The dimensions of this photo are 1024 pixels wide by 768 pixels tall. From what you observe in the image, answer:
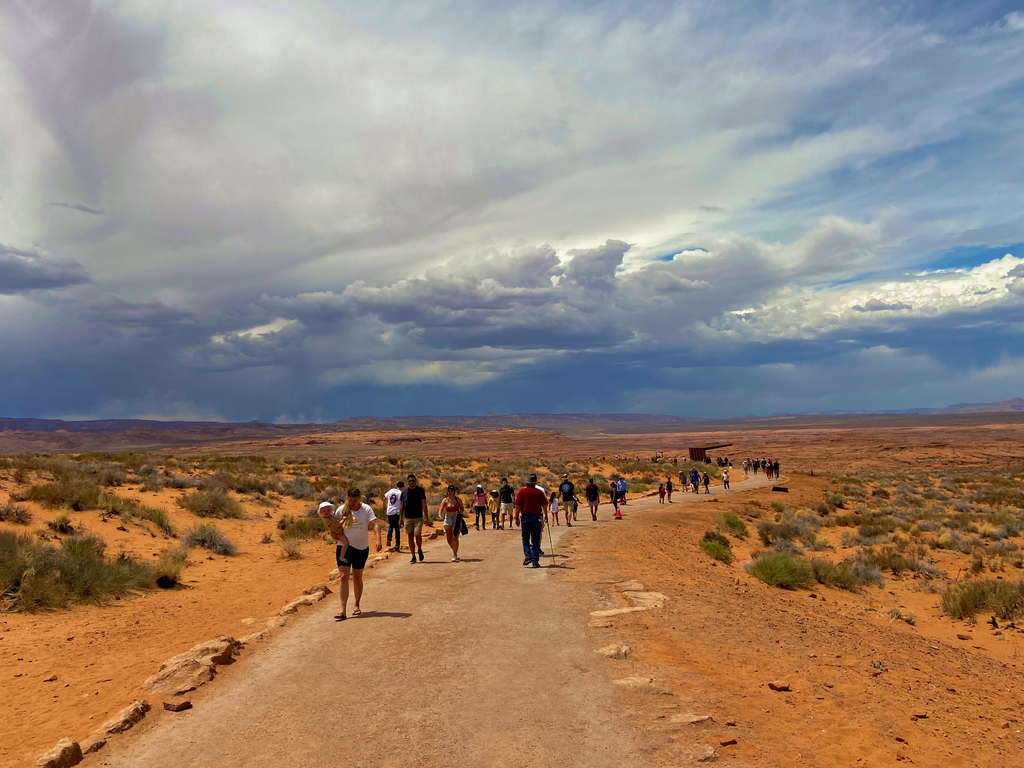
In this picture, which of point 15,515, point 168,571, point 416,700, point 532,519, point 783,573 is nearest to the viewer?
point 416,700

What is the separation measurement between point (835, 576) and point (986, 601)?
3.33 metres

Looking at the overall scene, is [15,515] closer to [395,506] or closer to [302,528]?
[302,528]

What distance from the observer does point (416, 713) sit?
6.29 metres

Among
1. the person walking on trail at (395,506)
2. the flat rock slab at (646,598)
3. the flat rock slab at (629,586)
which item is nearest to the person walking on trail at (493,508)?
the person walking on trail at (395,506)

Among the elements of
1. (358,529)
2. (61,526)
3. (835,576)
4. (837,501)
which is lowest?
(837,501)

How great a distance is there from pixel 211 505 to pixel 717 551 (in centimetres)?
1761

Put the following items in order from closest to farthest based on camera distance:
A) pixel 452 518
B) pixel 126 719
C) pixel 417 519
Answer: pixel 126 719, pixel 417 519, pixel 452 518

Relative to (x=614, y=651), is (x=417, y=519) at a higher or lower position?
higher

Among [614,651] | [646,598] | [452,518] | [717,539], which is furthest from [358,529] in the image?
[717,539]

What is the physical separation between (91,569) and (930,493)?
40150mm

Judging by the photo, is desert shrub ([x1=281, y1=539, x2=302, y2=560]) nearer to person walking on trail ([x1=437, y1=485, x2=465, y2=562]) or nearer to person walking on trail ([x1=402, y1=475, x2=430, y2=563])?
person walking on trail ([x1=402, y1=475, x2=430, y2=563])

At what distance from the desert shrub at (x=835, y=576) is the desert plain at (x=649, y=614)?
4 cm

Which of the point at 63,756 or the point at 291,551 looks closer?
the point at 63,756

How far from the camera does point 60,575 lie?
1252 centimetres
